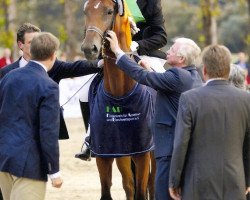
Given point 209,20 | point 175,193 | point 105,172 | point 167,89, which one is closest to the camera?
point 175,193

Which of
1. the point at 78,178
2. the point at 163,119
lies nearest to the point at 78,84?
the point at 78,178

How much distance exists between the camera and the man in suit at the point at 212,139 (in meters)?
6.56

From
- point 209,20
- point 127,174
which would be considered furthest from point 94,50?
point 209,20

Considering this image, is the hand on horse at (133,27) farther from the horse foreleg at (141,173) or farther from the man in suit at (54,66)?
the horse foreleg at (141,173)

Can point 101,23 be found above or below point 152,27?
above

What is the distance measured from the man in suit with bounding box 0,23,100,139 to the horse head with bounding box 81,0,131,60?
18.4 inches

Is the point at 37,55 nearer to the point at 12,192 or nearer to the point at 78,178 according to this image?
the point at 12,192

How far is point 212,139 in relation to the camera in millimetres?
6570

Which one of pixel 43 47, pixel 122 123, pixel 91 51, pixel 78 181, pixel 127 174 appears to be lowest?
pixel 78 181

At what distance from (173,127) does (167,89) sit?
34 cm

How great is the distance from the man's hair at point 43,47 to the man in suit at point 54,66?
1489mm

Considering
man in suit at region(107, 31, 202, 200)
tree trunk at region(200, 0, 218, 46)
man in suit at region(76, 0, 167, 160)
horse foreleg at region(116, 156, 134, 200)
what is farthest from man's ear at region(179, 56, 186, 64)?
tree trunk at region(200, 0, 218, 46)

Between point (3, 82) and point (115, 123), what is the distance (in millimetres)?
1950

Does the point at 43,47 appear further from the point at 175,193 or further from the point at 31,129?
the point at 175,193
